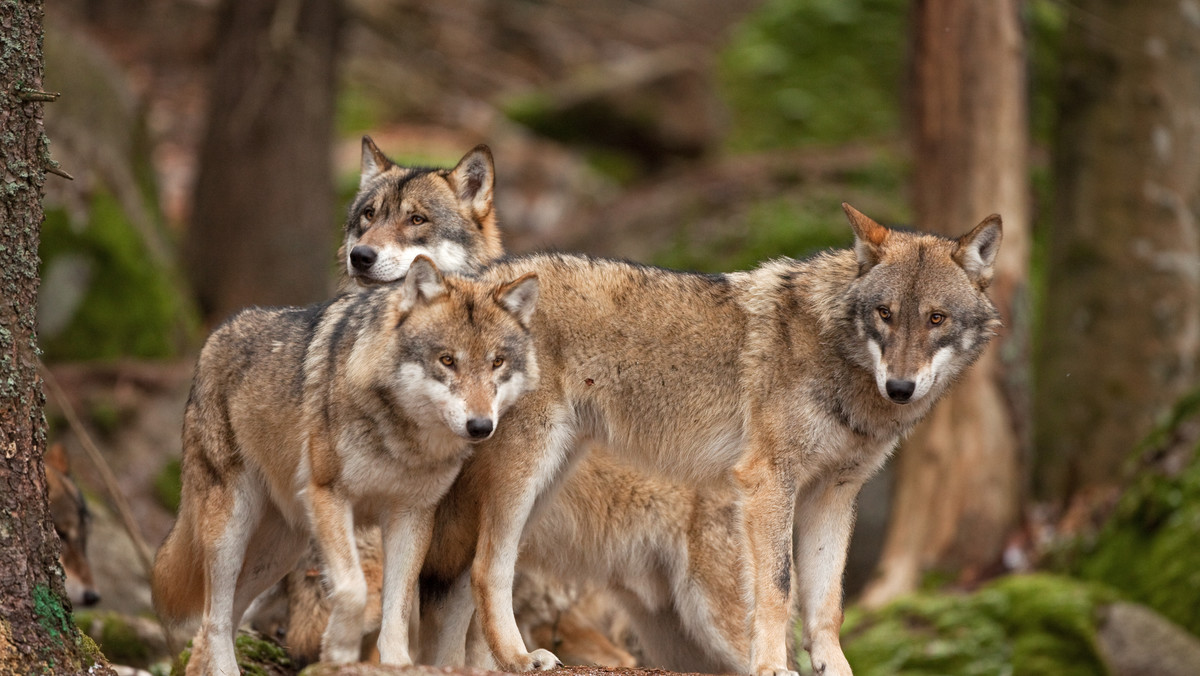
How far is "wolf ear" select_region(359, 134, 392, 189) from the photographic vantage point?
8.10 meters

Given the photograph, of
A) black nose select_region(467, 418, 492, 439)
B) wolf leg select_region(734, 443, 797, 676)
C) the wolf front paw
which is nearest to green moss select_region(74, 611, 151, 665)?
the wolf front paw

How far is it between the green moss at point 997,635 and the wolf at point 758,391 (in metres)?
3.51

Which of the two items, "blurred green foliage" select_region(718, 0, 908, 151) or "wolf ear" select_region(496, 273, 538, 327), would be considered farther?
"blurred green foliage" select_region(718, 0, 908, 151)

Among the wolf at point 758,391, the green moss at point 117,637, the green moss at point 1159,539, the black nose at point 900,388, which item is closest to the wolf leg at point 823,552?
the wolf at point 758,391

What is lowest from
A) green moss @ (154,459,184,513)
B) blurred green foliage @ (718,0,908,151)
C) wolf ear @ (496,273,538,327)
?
green moss @ (154,459,184,513)

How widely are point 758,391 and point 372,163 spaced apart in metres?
3.21

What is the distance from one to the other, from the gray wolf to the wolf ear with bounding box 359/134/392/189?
9.51ft

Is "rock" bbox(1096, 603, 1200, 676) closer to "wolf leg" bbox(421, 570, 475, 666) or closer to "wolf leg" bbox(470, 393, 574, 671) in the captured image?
"wolf leg" bbox(470, 393, 574, 671)

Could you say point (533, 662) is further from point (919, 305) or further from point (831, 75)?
point (831, 75)

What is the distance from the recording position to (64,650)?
5.22 meters

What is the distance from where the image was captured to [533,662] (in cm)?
611

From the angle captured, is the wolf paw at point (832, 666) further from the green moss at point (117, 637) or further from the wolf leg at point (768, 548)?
the green moss at point (117, 637)

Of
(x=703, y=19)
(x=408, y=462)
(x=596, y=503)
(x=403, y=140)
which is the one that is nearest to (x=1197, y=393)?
(x=596, y=503)

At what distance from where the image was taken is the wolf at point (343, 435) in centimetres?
596
